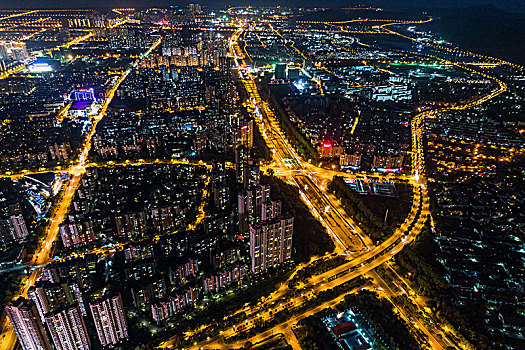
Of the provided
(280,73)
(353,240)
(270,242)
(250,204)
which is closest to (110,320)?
(270,242)

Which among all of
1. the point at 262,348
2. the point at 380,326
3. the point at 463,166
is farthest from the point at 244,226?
the point at 463,166

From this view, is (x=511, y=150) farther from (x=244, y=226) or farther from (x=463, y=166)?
(x=244, y=226)

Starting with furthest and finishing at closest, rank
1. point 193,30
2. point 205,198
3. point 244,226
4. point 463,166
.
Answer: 1. point 193,30
2. point 463,166
3. point 205,198
4. point 244,226

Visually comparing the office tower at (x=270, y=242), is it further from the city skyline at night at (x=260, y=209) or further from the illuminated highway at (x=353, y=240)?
the illuminated highway at (x=353, y=240)

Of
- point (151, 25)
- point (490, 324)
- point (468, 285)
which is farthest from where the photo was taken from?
point (151, 25)

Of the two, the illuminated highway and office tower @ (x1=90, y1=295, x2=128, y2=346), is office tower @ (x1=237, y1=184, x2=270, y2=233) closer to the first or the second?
the illuminated highway

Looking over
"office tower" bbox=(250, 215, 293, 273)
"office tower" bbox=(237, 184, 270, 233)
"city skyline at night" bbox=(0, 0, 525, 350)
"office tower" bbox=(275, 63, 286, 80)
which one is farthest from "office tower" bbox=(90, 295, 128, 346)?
"office tower" bbox=(275, 63, 286, 80)

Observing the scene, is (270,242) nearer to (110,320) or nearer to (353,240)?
(353,240)

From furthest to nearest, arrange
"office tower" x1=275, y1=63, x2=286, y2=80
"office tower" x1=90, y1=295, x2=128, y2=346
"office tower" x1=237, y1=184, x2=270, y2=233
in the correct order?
1. "office tower" x1=275, y1=63, x2=286, y2=80
2. "office tower" x1=237, y1=184, x2=270, y2=233
3. "office tower" x1=90, y1=295, x2=128, y2=346
